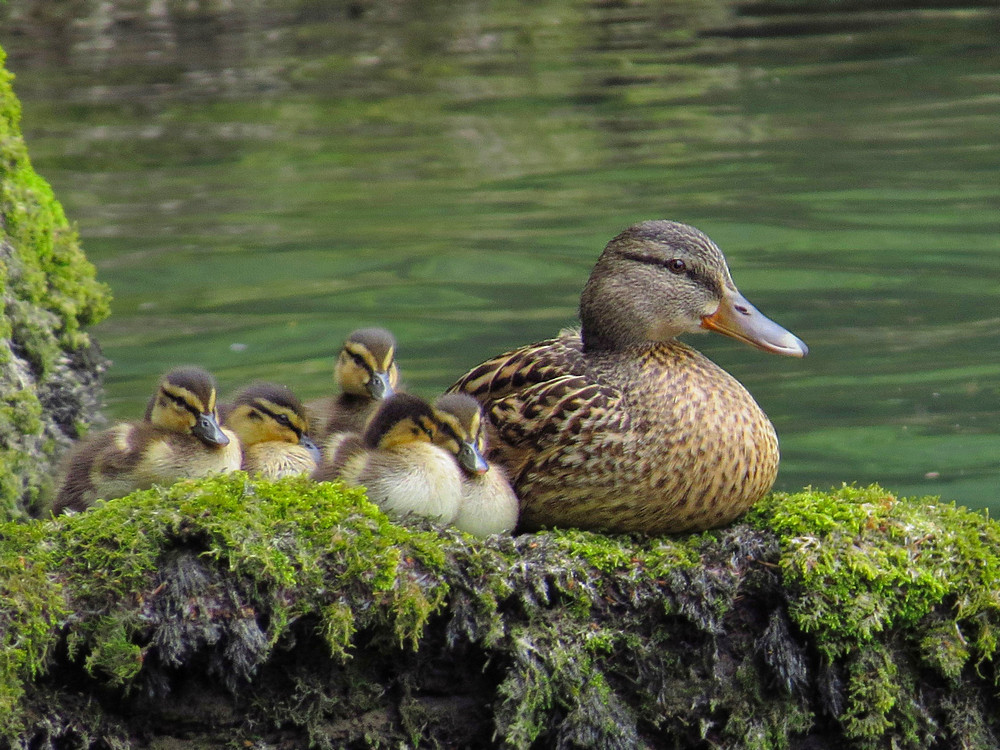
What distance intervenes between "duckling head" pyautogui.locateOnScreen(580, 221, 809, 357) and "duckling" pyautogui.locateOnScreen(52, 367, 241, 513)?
1.41 metres

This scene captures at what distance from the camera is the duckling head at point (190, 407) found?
16.5 ft

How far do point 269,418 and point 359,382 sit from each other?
65 cm

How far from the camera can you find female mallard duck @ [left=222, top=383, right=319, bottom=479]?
17.3 ft

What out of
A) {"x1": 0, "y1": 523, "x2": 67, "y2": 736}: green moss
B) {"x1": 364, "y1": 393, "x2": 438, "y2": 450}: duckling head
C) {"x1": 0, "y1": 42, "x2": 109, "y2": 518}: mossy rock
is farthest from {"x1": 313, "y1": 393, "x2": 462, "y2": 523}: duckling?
{"x1": 0, "y1": 42, "x2": 109, "y2": 518}: mossy rock

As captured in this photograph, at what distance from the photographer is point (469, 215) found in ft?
→ 43.6

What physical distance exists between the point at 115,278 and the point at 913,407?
19.9ft

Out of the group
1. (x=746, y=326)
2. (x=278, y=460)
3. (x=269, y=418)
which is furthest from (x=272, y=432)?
(x=746, y=326)

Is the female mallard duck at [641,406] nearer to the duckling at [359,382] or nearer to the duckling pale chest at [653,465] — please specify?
the duckling pale chest at [653,465]

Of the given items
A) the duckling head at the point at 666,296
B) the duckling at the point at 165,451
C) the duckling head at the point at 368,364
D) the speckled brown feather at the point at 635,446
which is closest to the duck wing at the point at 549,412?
the speckled brown feather at the point at 635,446

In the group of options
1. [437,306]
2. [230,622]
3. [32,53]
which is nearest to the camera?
[230,622]

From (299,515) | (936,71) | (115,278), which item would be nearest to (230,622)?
(299,515)

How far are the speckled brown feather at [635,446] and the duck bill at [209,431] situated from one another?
0.95 m

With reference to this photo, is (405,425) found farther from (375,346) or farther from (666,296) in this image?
(666,296)

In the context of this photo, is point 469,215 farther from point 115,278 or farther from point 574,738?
point 574,738
